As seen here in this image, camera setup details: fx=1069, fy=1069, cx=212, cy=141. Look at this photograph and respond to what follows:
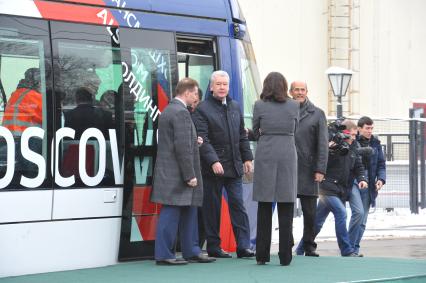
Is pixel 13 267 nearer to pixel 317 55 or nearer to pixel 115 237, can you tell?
pixel 115 237

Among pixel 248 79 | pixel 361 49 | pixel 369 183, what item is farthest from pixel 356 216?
pixel 361 49

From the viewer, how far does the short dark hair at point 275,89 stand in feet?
29.5

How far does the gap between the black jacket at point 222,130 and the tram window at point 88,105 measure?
887 mm

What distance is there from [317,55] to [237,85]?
2371 cm

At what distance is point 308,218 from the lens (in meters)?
10.2

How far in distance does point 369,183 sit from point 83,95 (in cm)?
466

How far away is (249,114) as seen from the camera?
10703 mm

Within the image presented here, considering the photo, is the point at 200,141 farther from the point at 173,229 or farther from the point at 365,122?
the point at 365,122

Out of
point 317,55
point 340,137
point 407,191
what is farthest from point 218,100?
point 317,55

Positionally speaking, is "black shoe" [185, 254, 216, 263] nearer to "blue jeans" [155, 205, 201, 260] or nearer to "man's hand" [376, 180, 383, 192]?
"blue jeans" [155, 205, 201, 260]

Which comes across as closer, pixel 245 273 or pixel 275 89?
pixel 245 273

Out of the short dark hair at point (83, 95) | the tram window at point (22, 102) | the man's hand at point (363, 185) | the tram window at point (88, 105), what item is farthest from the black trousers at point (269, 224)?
the man's hand at point (363, 185)

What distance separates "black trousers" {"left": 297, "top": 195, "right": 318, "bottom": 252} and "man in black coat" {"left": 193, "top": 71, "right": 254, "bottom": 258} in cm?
76

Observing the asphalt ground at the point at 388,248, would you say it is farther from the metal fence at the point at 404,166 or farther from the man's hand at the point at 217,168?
the man's hand at the point at 217,168
